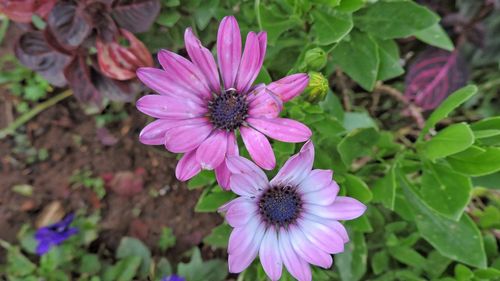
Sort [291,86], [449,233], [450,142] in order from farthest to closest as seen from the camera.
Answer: [449,233], [450,142], [291,86]

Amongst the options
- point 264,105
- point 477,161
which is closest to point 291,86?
point 264,105

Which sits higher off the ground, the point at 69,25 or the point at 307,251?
the point at 69,25

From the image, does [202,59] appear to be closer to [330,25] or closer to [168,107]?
[168,107]

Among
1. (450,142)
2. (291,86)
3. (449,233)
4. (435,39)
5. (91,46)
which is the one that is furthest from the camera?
(435,39)

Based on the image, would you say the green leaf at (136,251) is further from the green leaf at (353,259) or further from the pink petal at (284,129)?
the pink petal at (284,129)

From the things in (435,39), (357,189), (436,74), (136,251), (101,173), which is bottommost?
(136,251)

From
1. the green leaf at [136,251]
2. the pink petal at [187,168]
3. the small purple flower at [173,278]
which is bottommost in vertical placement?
the green leaf at [136,251]

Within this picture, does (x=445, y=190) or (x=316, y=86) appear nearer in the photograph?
(x=316, y=86)

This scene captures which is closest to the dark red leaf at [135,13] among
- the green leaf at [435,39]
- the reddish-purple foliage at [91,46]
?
the reddish-purple foliage at [91,46]

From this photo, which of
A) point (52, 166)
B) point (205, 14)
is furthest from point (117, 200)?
point (205, 14)
